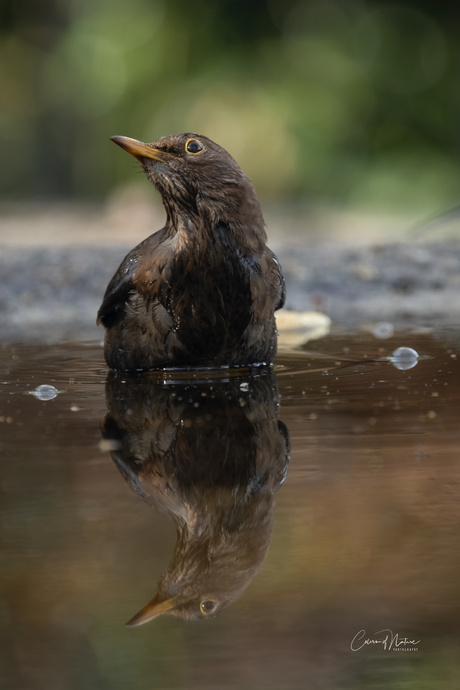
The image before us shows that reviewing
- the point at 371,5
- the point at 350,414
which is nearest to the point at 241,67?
the point at 371,5

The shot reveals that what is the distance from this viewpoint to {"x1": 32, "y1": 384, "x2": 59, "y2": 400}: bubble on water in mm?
4191

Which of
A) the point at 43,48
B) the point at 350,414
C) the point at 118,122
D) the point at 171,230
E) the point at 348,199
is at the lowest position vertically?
the point at 350,414

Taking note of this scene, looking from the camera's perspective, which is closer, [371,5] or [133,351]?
[133,351]

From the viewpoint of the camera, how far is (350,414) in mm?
3727

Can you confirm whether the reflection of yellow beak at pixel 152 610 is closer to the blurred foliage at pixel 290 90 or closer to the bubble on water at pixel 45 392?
the bubble on water at pixel 45 392

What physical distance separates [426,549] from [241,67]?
41.6 feet

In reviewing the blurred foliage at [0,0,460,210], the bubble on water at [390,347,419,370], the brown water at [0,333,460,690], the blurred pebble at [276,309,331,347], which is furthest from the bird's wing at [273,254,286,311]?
the blurred foliage at [0,0,460,210]

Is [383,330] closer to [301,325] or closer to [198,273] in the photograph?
[301,325]

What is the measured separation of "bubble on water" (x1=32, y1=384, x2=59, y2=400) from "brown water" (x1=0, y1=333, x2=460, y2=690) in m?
0.06

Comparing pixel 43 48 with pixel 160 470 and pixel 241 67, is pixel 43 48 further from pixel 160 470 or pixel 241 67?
pixel 160 470

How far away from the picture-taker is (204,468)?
2.99 metres

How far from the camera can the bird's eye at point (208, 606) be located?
2046 mm

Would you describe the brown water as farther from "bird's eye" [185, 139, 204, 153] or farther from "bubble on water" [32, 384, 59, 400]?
"bird's eye" [185, 139, 204, 153]

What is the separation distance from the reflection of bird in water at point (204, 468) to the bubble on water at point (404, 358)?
1.87ft
